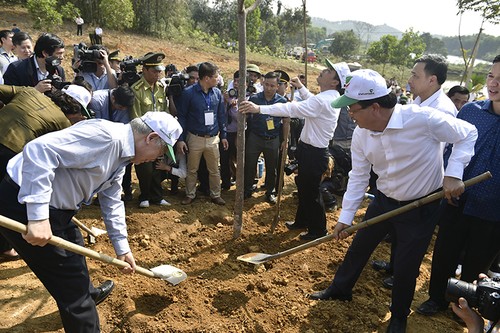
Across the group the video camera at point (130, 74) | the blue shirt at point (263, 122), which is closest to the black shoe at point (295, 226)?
the blue shirt at point (263, 122)

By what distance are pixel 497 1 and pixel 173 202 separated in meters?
12.4

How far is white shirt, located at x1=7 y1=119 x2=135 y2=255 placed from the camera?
1918mm

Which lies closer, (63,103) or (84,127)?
(84,127)

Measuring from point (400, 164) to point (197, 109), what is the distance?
300cm

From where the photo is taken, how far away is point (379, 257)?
4293 millimetres

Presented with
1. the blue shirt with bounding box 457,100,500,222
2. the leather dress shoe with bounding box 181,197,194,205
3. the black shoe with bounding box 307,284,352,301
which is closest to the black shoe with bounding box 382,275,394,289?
the black shoe with bounding box 307,284,352,301

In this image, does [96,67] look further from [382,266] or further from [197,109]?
[382,266]

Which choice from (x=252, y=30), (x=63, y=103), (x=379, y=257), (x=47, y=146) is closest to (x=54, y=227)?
(x=47, y=146)

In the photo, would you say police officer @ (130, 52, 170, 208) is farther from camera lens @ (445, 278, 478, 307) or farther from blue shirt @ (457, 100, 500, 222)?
camera lens @ (445, 278, 478, 307)

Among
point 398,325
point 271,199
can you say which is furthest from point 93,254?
point 271,199

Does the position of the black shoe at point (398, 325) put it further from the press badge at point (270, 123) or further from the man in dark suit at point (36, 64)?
the man in dark suit at point (36, 64)

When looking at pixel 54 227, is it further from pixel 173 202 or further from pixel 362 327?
pixel 173 202

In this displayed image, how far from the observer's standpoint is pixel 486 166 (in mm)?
2879

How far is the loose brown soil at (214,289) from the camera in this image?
2.94 m
